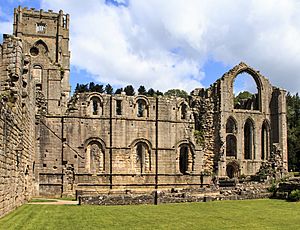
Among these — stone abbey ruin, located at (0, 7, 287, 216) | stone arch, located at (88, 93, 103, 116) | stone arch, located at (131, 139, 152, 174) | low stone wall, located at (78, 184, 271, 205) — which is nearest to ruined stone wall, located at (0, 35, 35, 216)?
stone abbey ruin, located at (0, 7, 287, 216)

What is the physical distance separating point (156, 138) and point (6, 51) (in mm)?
18045

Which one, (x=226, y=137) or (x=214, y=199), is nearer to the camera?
(x=214, y=199)

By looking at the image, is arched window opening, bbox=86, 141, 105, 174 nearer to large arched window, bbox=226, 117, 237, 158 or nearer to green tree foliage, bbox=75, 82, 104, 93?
large arched window, bbox=226, 117, 237, 158

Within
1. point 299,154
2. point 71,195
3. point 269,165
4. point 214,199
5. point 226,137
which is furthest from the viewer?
point 299,154

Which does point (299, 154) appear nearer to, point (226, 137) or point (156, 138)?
point (226, 137)

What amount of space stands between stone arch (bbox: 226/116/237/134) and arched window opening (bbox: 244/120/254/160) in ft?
6.37

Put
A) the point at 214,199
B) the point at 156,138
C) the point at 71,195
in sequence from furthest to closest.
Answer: the point at 156,138
the point at 71,195
the point at 214,199

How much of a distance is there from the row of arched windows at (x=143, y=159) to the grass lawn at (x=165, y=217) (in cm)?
1327

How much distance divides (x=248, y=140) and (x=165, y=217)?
3709cm

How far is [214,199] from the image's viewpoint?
983 inches

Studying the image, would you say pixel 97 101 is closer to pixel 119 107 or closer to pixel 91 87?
pixel 119 107

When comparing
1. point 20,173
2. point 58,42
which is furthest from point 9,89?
point 58,42

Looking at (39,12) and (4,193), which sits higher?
(39,12)

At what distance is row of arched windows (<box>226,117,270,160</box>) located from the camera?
51.3m
